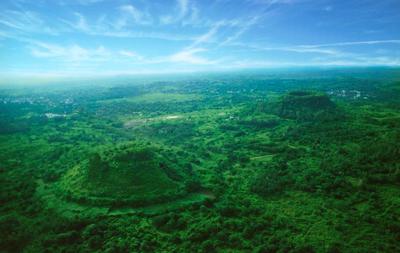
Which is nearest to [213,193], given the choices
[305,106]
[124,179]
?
[124,179]

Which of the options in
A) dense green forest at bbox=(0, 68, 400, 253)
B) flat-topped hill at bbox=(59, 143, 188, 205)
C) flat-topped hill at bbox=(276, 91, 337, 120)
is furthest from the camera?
flat-topped hill at bbox=(276, 91, 337, 120)

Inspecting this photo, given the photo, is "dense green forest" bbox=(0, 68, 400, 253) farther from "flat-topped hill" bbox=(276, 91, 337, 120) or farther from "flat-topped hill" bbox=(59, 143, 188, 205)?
"flat-topped hill" bbox=(276, 91, 337, 120)

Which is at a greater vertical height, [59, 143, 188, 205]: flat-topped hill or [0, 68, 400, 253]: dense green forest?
[59, 143, 188, 205]: flat-topped hill

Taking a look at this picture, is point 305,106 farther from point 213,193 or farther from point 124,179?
point 124,179

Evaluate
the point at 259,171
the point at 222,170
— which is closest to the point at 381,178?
the point at 259,171

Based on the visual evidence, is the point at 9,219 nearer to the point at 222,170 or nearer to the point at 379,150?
the point at 222,170

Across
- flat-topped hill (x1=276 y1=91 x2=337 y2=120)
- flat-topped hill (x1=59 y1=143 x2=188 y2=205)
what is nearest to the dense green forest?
flat-topped hill (x1=59 y1=143 x2=188 y2=205)

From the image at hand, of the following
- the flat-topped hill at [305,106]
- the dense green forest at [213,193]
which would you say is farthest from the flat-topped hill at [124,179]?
the flat-topped hill at [305,106]

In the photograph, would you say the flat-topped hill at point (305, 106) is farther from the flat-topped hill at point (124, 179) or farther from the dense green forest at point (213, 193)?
the flat-topped hill at point (124, 179)
